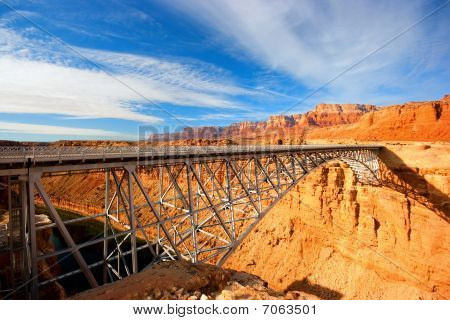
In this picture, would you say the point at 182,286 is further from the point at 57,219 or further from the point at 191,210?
the point at 191,210

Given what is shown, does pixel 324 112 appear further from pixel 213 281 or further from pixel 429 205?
pixel 213 281

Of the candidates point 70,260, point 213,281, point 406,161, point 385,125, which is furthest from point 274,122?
point 213,281

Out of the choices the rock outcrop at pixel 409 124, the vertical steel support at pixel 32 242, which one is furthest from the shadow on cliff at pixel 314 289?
the rock outcrop at pixel 409 124

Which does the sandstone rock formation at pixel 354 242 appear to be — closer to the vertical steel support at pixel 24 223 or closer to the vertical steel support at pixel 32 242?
the vertical steel support at pixel 32 242

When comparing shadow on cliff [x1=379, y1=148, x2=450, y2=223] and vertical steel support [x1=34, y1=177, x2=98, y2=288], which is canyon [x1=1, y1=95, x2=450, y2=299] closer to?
shadow on cliff [x1=379, y1=148, x2=450, y2=223]

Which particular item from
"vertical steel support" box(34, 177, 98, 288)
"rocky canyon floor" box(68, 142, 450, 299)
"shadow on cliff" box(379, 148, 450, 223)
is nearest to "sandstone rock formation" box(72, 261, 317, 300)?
"vertical steel support" box(34, 177, 98, 288)

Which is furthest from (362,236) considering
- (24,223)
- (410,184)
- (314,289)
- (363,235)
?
(24,223)
